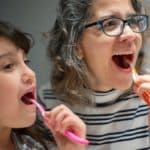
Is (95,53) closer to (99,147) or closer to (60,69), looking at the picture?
(60,69)

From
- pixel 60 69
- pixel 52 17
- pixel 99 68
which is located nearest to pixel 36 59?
pixel 52 17

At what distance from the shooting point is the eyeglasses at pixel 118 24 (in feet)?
3.49

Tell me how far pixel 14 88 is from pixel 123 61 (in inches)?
13.0

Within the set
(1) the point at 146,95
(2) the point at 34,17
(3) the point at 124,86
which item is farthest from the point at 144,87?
(2) the point at 34,17

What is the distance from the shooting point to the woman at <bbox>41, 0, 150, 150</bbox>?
108 centimetres

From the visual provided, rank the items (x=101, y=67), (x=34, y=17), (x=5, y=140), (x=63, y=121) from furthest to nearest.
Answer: (x=34, y=17) → (x=101, y=67) → (x=5, y=140) → (x=63, y=121)

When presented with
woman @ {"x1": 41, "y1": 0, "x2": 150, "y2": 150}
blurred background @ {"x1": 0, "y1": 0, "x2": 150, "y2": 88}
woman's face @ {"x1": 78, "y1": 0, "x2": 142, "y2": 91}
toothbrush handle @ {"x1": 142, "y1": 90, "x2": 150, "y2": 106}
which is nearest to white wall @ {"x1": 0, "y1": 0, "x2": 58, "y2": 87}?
blurred background @ {"x1": 0, "y1": 0, "x2": 150, "y2": 88}

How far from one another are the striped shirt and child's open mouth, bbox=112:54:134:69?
0.10 metres

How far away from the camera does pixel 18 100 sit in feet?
3.11

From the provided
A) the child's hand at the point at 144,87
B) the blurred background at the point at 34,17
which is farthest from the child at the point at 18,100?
the blurred background at the point at 34,17

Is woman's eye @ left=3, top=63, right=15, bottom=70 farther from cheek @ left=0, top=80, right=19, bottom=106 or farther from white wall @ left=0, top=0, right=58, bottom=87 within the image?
white wall @ left=0, top=0, right=58, bottom=87

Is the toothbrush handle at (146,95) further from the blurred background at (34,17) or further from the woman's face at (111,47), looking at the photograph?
the blurred background at (34,17)

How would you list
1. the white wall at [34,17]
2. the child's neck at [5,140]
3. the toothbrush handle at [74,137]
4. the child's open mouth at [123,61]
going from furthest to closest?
the white wall at [34,17]
the child's open mouth at [123,61]
the child's neck at [5,140]
the toothbrush handle at [74,137]

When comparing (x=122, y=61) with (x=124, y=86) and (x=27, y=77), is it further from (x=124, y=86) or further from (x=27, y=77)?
(x=27, y=77)
